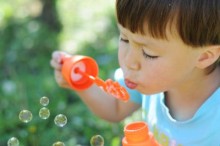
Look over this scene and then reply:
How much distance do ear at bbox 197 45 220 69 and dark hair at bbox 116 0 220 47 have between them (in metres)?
0.05

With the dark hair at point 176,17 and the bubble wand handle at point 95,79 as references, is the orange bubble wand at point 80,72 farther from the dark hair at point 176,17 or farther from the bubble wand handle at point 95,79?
the dark hair at point 176,17

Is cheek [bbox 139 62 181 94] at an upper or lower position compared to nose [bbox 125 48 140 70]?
lower

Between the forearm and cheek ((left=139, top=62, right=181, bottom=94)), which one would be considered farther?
the forearm

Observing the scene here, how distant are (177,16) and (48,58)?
4.89ft

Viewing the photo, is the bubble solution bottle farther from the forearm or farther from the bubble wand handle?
the forearm

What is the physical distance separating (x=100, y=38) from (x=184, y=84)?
1505mm

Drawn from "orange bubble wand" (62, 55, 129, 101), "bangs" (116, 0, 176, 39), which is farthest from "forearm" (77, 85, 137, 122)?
"bangs" (116, 0, 176, 39)

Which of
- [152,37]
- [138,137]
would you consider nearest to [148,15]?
[152,37]

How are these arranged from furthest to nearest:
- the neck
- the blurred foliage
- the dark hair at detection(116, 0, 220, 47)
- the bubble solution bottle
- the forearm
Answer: the blurred foliage < the forearm < the neck < the dark hair at detection(116, 0, 220, 47) < the bubble solution bottle

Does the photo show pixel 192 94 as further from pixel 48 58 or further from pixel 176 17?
pixel 48 58

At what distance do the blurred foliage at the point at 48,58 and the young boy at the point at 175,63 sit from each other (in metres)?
0.36

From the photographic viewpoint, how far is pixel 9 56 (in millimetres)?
2744

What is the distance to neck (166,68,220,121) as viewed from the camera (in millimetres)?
1504

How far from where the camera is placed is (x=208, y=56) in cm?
141
